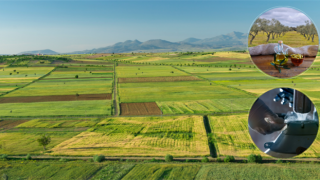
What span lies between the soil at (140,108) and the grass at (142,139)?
21.8 ft

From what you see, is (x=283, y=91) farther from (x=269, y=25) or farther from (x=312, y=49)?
(x=269, y=25)

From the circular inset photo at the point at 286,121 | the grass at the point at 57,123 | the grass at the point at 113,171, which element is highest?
the circular inset photo at the point at 286,121

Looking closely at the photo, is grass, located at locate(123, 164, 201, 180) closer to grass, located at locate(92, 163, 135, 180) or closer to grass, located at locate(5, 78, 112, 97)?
grass, located at locate(92, 163, 135, 180)

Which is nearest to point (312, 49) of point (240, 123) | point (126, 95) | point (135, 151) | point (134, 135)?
point (135, 151)

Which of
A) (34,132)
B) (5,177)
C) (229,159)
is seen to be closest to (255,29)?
(229,159)

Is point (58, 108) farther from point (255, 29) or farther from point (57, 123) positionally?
point (255, 29)

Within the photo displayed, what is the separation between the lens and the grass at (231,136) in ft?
113

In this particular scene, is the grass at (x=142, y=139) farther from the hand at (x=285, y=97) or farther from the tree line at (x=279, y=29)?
the tree line at (x=279, y=29)

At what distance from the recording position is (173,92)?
79.3 metres

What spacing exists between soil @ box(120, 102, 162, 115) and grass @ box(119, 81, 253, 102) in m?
4.57

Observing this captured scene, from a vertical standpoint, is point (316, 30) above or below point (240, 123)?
above

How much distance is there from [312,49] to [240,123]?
4130cm

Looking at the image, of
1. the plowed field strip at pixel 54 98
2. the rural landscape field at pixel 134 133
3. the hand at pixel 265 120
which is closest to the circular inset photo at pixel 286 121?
the hand at pixel 265 120

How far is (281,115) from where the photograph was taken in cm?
616
